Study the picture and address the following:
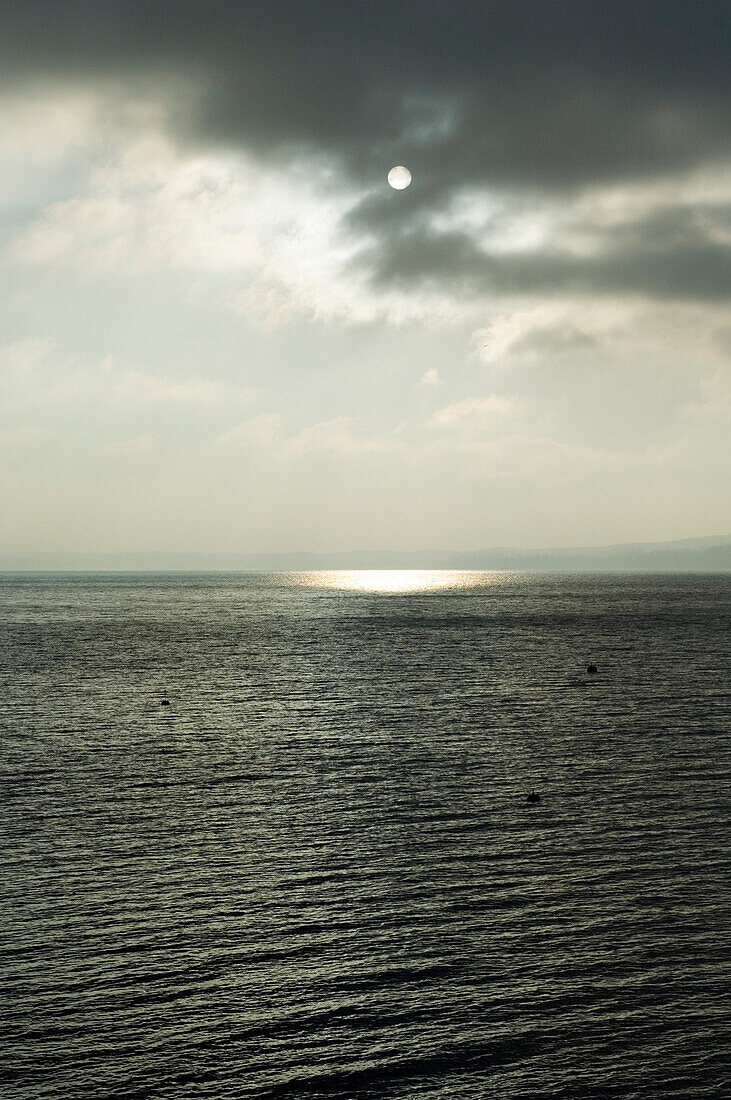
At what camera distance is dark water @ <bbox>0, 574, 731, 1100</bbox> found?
24.9 meters

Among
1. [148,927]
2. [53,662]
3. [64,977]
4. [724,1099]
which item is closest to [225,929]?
[148,927]

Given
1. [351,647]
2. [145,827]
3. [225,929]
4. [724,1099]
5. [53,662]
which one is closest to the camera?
[724,1099]

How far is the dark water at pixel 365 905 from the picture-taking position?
24.9 metres

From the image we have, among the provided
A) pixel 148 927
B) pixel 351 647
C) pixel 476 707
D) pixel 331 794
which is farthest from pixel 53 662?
pixel 148 927

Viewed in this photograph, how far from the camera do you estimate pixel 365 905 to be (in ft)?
115

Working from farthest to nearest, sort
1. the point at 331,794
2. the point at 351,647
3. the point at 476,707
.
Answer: the point at 351,647 < the point at 476,707 < the point at 331,794

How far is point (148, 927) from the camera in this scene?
3275 cm

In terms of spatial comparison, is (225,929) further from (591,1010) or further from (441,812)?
(441,812)

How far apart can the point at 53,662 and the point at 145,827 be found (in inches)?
3085

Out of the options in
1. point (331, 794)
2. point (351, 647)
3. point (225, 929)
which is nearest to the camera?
point (225, 929)

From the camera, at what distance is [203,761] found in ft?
197

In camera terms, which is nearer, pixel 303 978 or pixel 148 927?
pixel 303 978

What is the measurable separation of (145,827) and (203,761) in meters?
15.2

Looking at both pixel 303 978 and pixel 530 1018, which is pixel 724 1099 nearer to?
pixel 530 1018
